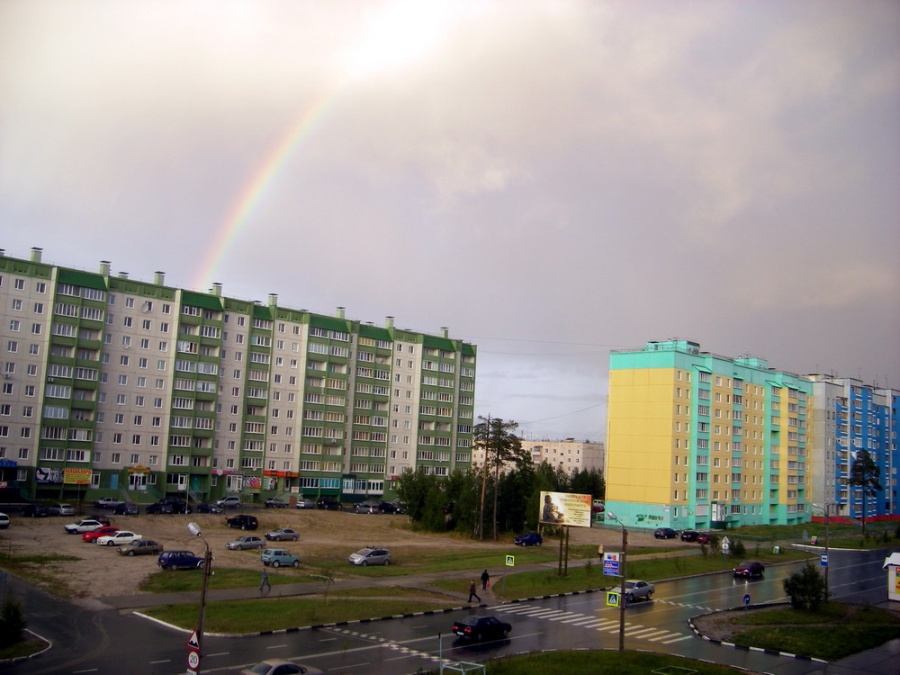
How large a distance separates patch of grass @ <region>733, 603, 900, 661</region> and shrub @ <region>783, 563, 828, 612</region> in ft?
2.28

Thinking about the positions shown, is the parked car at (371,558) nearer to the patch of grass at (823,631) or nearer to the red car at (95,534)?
the red car at (95,534)

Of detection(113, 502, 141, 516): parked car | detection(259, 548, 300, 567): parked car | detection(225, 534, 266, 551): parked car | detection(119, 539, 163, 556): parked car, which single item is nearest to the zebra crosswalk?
detection(259, 548, 300, 567): parked car

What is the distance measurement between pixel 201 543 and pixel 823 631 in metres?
47.0

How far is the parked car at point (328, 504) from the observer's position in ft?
327

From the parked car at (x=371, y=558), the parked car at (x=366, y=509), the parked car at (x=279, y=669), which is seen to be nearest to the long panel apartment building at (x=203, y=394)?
the parked car at (x=366, y=509)

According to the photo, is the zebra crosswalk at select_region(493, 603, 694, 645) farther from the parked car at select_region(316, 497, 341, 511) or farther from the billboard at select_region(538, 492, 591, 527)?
the parked car at select_region(316, 497, 341, 511)

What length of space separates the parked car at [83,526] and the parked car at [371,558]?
2235cm

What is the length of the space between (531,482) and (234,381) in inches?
1694

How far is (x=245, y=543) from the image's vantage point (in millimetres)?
61688

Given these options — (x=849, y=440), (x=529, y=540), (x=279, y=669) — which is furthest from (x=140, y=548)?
(x=849, y=440)

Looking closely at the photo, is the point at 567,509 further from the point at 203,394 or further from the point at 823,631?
the point at 203,394

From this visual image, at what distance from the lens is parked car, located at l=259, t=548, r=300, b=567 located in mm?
53938

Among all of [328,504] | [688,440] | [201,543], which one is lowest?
[201,543]

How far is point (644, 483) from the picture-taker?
98.6 meters
